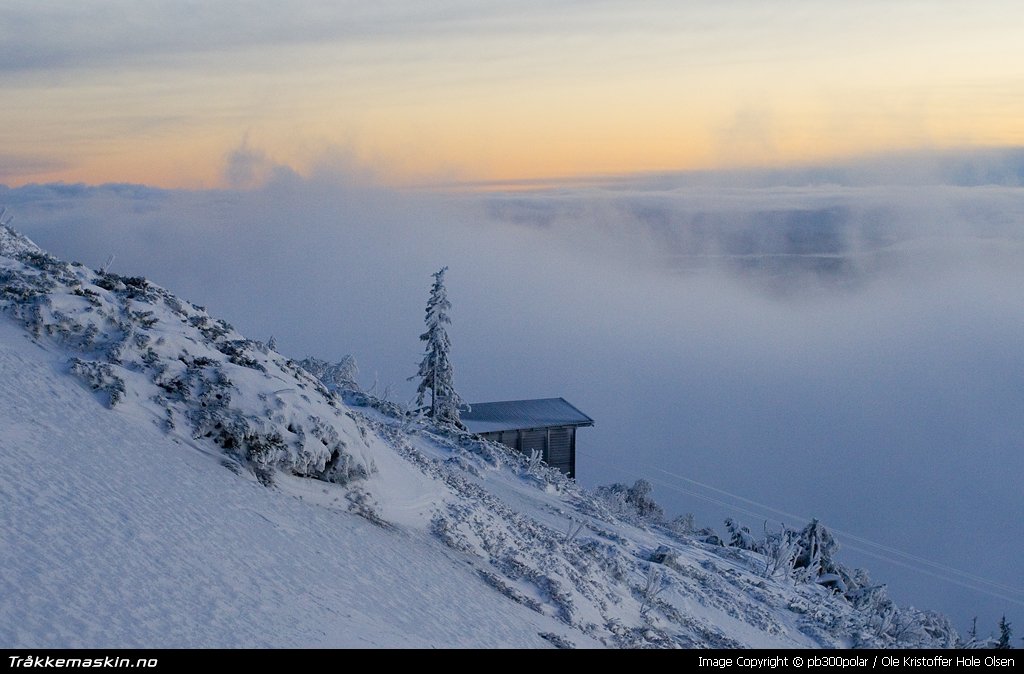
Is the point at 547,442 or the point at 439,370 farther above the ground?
the point at 439,370

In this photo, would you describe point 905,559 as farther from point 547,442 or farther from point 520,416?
point 520,416

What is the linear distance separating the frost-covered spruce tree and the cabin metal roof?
2194mm

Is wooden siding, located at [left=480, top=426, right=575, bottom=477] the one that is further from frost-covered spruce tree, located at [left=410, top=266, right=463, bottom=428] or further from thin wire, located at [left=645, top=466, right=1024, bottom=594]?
thin wire, located at [left=645, top=466, right=1024, bottom=594]

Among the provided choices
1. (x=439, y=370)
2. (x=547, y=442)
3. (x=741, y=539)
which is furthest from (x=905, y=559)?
(x=439, y=370)

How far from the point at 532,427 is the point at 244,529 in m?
32.0

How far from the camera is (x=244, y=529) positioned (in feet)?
37.1

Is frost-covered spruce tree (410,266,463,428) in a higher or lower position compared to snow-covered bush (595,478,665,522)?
higher

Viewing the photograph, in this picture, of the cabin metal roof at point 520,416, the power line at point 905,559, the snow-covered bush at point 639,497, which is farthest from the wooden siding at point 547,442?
the power line at point 905,559

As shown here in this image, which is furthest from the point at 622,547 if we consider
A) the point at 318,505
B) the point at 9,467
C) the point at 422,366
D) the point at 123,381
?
the point at 422,366

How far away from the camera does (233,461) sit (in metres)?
13.0

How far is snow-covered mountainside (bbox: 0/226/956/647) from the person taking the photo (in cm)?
907

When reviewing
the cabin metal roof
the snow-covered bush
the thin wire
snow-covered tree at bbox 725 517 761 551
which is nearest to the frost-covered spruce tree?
the cabin metal roof

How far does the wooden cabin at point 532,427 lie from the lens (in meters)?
42.5

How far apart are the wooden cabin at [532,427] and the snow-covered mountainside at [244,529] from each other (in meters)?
21.4
